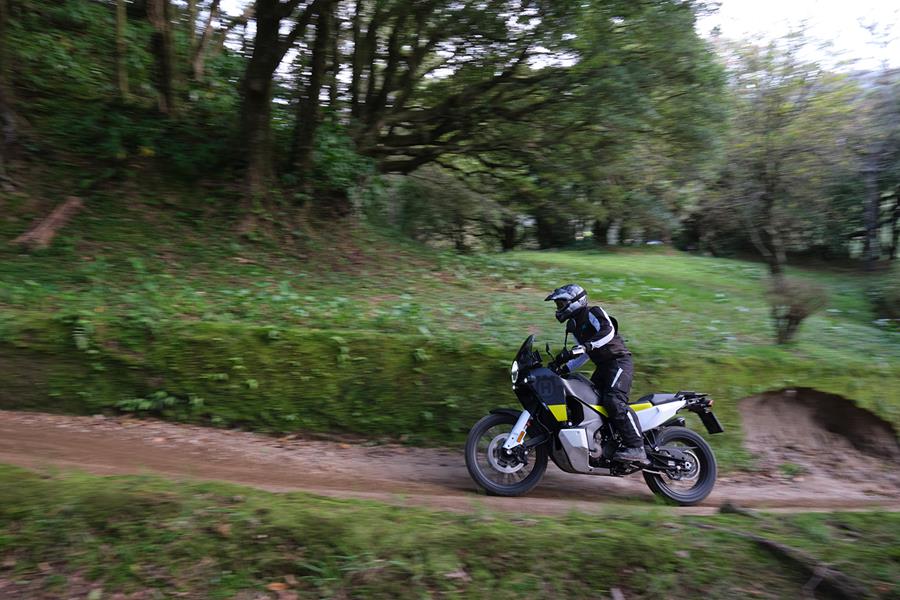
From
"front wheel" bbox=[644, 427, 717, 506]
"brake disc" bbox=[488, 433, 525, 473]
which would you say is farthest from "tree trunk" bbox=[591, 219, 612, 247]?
"brake disc" bbox=[488, 433, 525, 473]

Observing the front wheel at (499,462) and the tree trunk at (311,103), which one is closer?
the front wheel at (499,462)

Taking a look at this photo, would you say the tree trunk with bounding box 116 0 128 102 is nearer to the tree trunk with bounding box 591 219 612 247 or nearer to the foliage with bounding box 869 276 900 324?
the foliage with bounding box 869 276 900 324

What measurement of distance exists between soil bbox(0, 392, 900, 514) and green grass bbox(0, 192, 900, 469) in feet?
0.88

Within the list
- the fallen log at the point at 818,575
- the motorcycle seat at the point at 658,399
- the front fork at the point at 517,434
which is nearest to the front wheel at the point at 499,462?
the front fork at the point at 517,434

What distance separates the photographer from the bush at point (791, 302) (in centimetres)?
865

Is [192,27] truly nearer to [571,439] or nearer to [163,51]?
[163,51]

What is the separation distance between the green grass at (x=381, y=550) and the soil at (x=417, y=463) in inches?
39.1

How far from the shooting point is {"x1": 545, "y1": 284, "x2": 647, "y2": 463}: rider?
20.3 feet

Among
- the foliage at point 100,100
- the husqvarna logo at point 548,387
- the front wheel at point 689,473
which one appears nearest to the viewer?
the husqvarna logo at point 548,387

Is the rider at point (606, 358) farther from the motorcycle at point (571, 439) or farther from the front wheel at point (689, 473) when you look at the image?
the front wheel at point (689, 473)

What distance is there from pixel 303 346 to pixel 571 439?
3.39m

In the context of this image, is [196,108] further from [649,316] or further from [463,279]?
[649,316]

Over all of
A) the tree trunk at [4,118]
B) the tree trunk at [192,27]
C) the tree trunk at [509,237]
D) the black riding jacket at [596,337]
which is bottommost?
the black riding jacket at [596,337]

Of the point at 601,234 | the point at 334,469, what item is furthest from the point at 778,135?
the point at 334,469
